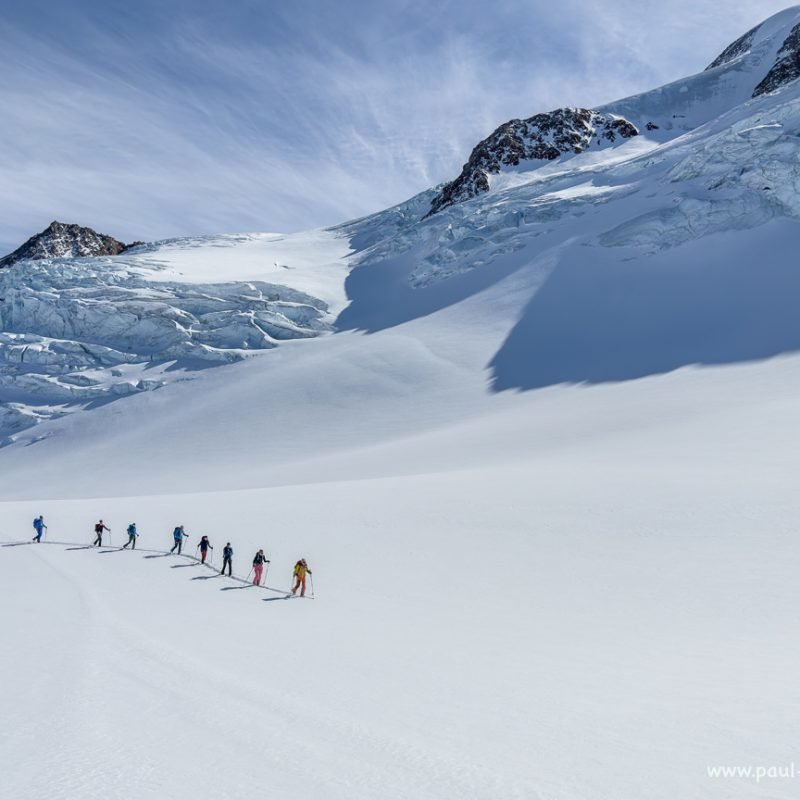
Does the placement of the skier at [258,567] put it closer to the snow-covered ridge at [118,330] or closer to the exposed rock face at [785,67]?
the snow-covered ridge at [118,330]

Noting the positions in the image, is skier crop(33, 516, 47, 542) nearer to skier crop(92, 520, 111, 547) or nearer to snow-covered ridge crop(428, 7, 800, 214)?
skier crop(92, 520, 111, 547)

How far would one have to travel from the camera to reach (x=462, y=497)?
776 inches

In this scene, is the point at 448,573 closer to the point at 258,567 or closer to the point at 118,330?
the point at 258,567

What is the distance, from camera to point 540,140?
332 ft

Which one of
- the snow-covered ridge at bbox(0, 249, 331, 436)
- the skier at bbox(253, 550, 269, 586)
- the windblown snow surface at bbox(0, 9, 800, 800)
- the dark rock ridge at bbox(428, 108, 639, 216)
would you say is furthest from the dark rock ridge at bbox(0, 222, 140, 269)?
the skier at bbox(253, 550, 269, 586)

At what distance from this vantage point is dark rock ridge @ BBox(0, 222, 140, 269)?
123m

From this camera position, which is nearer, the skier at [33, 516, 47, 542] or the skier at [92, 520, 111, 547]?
the skier at [92, 520, 111, 547]

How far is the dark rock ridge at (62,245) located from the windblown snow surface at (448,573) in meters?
84.7

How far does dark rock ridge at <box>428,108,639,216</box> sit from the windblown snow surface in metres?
48.3

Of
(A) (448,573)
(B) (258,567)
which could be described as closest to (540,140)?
(A) (448,573)

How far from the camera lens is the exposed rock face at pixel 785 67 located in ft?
284

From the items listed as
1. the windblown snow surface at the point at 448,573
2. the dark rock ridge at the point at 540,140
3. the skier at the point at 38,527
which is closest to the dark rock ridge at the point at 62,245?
the dark rock ridge at the point at 540,140

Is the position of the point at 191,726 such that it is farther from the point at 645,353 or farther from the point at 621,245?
the point at 621,245

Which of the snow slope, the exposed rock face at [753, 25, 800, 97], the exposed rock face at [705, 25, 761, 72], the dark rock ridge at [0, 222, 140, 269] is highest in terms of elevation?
the exposed rock face at [705, 25, 761, 72]
